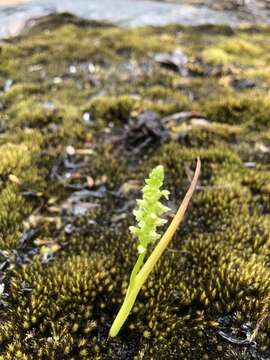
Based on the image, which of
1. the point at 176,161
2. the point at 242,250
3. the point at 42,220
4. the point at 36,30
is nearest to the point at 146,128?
the point at 176,161

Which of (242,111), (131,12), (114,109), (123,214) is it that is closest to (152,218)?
(123,214)

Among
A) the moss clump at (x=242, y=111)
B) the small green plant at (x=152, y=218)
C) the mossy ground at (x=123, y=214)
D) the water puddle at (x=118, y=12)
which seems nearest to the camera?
the small green plant at (x=152, y=218)

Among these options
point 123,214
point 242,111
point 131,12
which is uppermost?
point 123,214

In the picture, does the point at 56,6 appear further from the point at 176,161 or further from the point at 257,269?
the point at 257,269

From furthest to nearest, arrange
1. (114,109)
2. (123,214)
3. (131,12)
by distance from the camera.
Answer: (131,12)
(114,109)
(123,214)

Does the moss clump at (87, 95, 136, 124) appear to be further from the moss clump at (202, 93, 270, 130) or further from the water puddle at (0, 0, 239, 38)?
the water puddle at (0, 0, 239, 38)

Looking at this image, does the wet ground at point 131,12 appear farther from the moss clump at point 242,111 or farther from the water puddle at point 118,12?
the moss clump at point 242,111

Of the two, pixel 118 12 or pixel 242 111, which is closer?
pixel 242 111

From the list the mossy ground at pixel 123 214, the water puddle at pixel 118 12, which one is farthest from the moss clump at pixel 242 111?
the water puddle at pixel 118 12

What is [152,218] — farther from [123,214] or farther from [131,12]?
[131,12]
